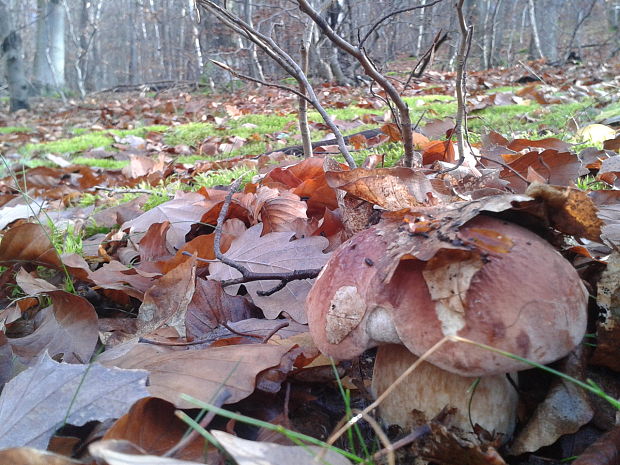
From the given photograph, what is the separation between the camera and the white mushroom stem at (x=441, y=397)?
3.37 feet

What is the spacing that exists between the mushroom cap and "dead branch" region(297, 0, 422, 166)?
706 millimetres

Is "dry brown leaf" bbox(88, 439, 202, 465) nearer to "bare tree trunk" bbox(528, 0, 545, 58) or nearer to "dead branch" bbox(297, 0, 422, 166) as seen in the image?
"dead branch" bbox(297, 0, 422, 166)

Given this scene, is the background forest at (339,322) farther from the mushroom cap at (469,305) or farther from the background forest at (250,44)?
the background forest at (250,44)

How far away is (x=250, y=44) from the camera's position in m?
6.65

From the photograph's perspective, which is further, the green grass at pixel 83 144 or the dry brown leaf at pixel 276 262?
the green grass at pixel 83 144

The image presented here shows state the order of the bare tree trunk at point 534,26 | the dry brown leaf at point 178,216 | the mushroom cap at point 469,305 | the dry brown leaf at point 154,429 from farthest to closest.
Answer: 1. the bare tree trunk at point 534,26
2. the dry brown leaf at point 178,216
3. the dry brown leaf at point 154,429
4. the mushroom cap at point 469,305

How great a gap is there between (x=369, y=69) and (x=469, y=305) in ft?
3.12

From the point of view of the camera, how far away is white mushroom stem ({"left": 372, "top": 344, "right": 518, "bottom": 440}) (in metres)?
1.03

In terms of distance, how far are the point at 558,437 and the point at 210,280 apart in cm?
113

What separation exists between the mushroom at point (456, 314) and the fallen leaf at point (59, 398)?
45cm

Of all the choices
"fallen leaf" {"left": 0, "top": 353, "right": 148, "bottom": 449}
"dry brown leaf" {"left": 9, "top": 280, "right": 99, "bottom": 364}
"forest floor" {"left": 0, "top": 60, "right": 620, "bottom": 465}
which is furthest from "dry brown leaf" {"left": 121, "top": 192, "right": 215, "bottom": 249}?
"fallen leaf" {"left": 0, "top": 353, "right": 148, "bottom": 449}

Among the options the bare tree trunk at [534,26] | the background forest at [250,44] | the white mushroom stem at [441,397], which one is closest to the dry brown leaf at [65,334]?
the white mushroom stem at [441,397]

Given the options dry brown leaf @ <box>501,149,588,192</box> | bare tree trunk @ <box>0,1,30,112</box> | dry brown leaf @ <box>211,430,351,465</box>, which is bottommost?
dry brown leaf @ <box>211,430,351,465</box>

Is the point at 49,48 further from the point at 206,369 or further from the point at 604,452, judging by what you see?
the point at 604,452
